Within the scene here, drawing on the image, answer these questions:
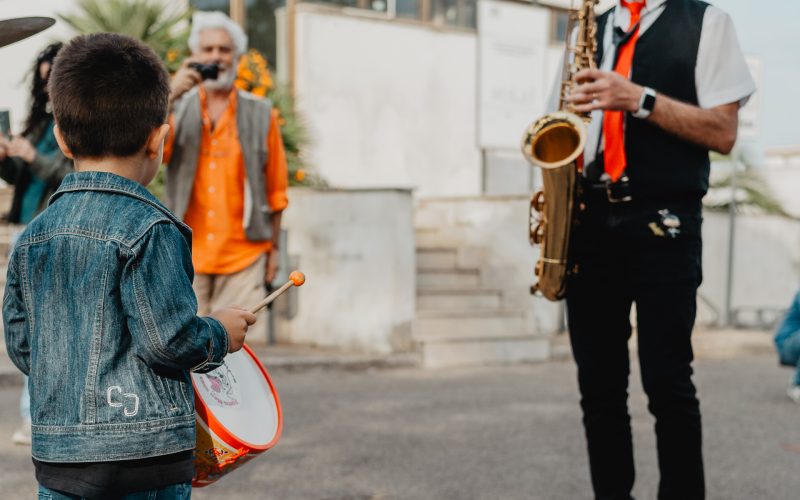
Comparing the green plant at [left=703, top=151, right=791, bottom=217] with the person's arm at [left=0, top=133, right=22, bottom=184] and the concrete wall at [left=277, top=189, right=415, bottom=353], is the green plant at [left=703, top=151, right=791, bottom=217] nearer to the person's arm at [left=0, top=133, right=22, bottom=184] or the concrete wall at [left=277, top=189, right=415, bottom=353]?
the concrete wall at [left=277, top=189, right=415, bottom=353]

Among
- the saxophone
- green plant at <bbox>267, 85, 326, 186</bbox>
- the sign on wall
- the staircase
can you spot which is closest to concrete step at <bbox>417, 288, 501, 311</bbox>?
the staircase

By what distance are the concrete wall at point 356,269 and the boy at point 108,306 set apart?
642cm

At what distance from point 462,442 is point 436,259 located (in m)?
→ 5.61

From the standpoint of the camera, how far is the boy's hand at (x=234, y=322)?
203 centimetres

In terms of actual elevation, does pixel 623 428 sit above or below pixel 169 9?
below

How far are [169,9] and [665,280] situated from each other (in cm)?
968

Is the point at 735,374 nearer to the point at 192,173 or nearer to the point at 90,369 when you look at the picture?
the point at 192,173

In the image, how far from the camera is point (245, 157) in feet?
13.8

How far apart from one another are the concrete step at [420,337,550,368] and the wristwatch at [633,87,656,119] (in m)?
5.30

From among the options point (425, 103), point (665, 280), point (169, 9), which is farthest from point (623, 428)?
point (425, 103)

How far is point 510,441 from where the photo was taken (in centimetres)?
514

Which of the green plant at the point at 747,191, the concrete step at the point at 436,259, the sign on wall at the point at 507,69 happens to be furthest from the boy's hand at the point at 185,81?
the green plant at the point at 747,191

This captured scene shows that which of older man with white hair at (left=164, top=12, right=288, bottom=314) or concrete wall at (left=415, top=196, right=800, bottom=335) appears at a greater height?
older man with white hair at (left=164, top=12, right=288, bottom=314)

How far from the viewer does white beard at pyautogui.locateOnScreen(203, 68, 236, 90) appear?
4219 mm
